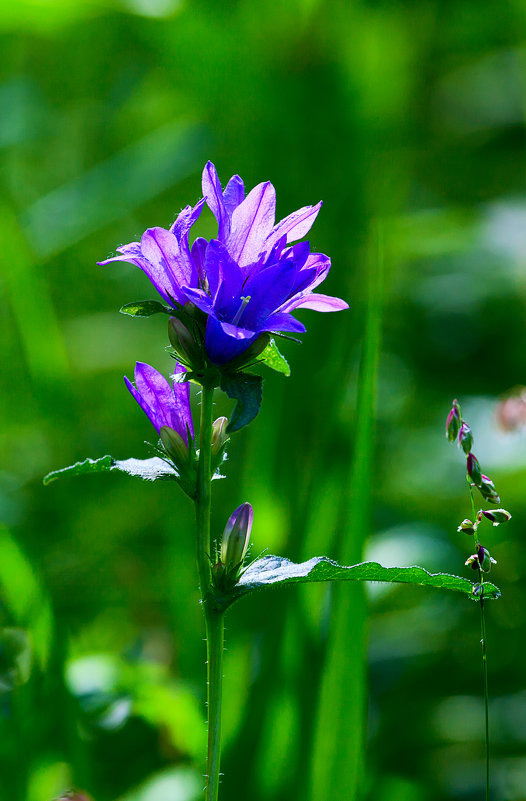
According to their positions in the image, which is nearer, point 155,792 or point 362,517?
point 362,517

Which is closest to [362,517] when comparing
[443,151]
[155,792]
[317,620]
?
[317,620]

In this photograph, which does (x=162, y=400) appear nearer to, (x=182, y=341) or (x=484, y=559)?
(x=182, y=341)

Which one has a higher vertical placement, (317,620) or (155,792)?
(317,620)

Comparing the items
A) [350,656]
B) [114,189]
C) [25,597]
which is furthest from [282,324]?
[114,189]

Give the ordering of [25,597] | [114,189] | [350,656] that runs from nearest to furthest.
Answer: [350,656]
[25,597]
[114,189]

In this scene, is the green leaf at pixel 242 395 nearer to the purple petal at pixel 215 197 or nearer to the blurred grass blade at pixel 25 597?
the purple petal at pixel 215 197

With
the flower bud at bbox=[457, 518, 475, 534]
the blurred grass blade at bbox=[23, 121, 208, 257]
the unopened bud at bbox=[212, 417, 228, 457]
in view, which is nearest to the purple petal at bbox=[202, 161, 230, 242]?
the unopened bud at bbox=[212, 417, 228, 457]

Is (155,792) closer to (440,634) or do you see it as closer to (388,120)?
(440,634)

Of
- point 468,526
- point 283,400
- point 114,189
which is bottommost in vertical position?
point 468,526
